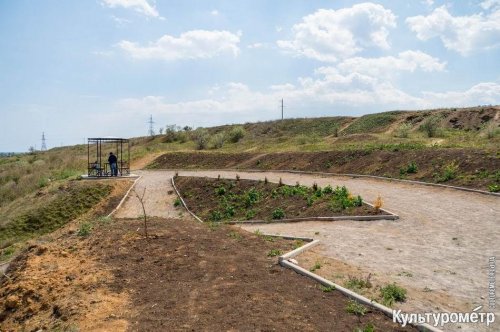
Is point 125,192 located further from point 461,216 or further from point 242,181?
point 461,216

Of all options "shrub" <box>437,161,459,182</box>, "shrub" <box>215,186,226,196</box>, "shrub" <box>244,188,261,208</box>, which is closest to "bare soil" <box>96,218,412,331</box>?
"shrub" <box>244,188,261,208</box>

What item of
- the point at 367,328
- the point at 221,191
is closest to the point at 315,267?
the point at 367,328

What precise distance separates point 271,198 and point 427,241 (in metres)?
7.97

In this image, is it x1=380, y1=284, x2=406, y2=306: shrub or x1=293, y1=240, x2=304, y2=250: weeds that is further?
x1=293, y1=240, x2=304, y2=250: weeds

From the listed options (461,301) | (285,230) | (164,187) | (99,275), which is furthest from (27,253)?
(164,187)

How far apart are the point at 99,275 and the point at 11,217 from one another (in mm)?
14718

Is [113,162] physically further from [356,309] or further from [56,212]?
[356,309]

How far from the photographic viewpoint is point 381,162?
21.5m

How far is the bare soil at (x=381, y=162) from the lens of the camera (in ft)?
54.1

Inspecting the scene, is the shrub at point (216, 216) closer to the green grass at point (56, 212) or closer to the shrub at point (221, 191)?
the shrub at point (221, 191)

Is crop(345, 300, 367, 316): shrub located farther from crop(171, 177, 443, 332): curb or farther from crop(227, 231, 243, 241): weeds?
crop(227, 231, 243, 241): weeds

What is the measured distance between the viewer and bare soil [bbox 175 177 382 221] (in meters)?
14.1

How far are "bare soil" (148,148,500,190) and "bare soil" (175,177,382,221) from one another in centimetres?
534

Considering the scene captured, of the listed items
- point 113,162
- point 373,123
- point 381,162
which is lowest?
point 113,162
